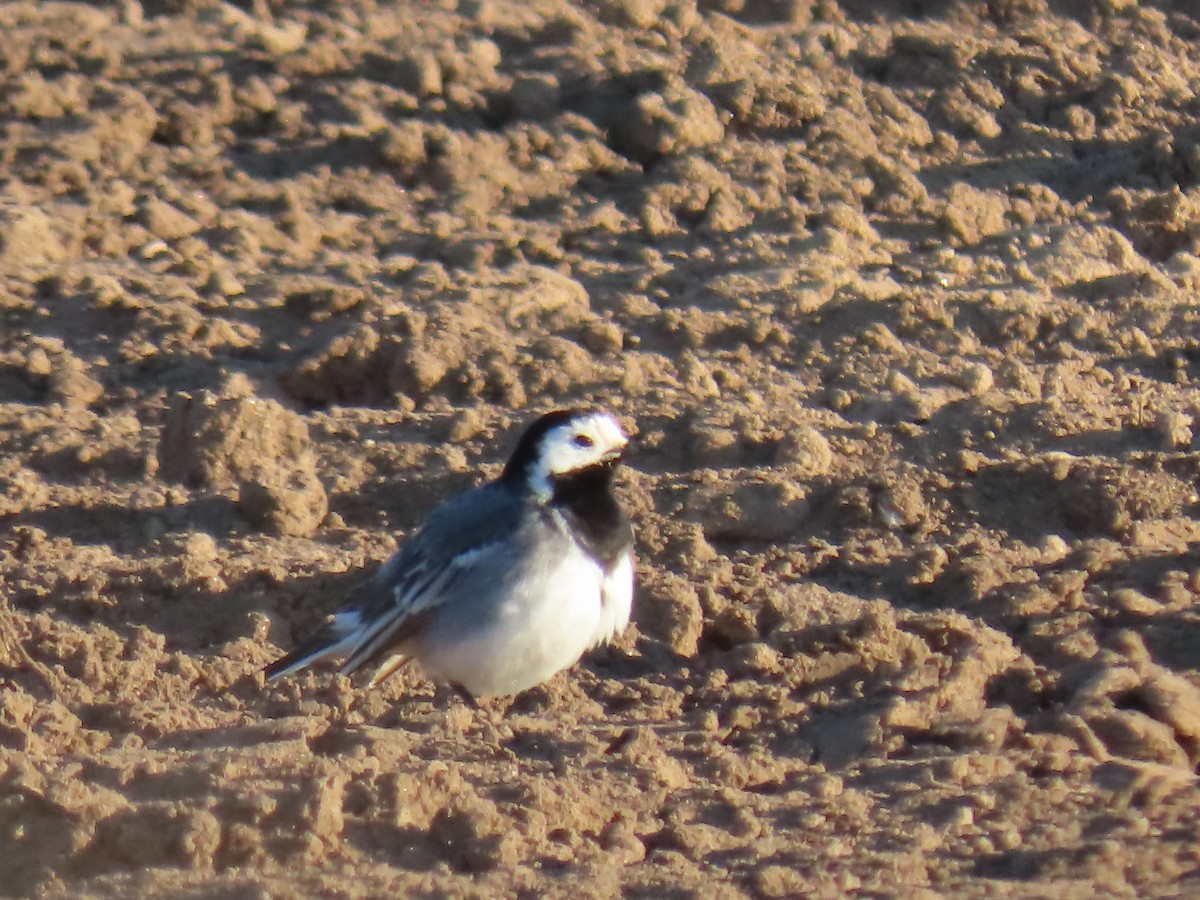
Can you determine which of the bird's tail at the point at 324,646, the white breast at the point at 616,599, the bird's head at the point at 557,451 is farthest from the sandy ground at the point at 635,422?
the bird's head at the point at 557,451

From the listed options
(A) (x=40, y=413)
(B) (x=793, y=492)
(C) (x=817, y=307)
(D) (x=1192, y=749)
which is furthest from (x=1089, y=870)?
(A) (x=40, y=413)

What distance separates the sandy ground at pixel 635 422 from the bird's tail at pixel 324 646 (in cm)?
19

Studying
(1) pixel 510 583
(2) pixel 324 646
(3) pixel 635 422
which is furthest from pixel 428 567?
(3) pixel 635 422

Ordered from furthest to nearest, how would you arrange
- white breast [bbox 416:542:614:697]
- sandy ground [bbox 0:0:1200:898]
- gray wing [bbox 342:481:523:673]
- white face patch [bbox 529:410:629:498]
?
white face patch [bbox 529:410:629:498] < gray wing [bbox 342:481:523:673] < white breast [bbox 416:542:614:697] < sandy ground [bbox 0:0:1200:898]

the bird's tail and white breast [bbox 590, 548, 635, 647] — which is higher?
white breast [bbox 590, 548, 635, 647]

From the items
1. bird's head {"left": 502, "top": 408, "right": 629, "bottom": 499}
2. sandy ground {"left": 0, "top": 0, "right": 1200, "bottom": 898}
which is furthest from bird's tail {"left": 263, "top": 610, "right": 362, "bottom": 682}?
bird's head {"left": 502, "top": 408, "right": 629, "bottom": 499}

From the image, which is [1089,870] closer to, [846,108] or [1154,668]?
[1154,668]

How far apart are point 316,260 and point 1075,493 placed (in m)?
3.86

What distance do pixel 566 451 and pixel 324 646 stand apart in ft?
3.74

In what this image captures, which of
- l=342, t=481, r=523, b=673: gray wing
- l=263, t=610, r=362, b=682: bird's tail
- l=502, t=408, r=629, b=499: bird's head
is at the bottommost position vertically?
l=263, t=610, r=362, b=682: bird's tail

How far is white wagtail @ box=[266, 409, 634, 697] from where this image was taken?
20.9 feet

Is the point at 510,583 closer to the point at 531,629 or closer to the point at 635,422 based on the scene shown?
the point at 531,629

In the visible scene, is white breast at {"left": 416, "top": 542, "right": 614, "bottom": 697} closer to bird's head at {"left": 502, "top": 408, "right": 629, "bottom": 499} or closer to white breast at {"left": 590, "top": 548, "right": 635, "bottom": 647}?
white breast at {"left": 590, "top": 548, "right": 635, "bottom": 647}

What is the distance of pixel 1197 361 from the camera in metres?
8.92
